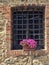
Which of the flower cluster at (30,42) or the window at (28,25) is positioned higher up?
the window at (28,25)

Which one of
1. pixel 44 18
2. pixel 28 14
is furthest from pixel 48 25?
pixel 28 14

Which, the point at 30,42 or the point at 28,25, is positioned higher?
the point at 28,25

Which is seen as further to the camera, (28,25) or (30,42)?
(28,25)

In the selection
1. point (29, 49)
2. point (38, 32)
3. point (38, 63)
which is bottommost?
point (38, 63)

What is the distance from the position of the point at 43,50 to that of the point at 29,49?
0.40 m

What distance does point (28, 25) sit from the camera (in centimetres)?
626

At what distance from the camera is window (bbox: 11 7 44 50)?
6.25 m

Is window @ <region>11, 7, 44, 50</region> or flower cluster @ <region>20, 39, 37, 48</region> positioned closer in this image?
flower cluster @ <region>20, 39, 37, 48</region>

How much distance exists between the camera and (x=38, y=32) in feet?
20.6

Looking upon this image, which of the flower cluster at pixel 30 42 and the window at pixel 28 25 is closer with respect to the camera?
the flower cluster at pixel 30 42

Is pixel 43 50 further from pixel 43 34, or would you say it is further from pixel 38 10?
pixel 38 10

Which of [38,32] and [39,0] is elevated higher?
[39,0]

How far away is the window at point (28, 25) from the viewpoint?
625cm

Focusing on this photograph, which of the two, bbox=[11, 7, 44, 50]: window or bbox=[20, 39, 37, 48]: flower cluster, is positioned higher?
bbox=[11, 7, 44, 50]: window
